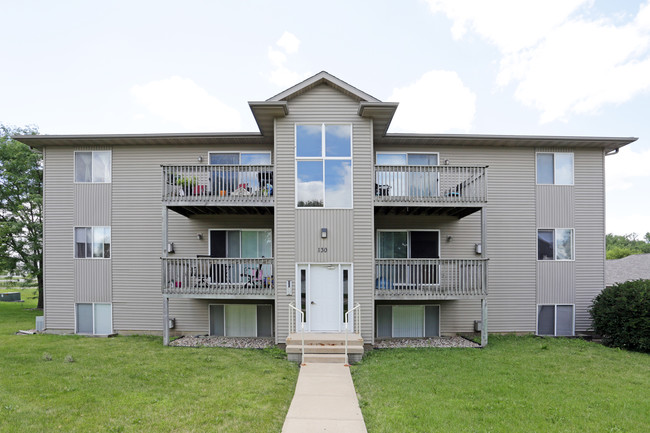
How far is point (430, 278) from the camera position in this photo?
9.59 meters

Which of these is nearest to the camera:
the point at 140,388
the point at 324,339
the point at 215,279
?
the point at 140,388

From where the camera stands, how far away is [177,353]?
8.52 m

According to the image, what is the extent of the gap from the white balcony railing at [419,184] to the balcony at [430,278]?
177 cm

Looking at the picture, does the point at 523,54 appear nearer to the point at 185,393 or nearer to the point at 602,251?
the point at 602,251

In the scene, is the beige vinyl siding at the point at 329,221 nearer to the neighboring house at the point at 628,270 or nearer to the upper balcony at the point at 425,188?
the upper balcony at the point at 425,188

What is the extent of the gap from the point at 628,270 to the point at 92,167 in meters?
23.9

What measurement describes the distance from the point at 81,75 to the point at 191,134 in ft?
42.0

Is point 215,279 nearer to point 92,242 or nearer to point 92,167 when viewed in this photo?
point 92,242

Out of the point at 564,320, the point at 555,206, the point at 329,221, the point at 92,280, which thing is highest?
the point at 555,206

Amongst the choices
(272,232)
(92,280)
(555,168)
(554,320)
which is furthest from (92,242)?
(555,168)

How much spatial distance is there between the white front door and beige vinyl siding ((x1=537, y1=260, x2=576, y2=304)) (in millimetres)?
6953

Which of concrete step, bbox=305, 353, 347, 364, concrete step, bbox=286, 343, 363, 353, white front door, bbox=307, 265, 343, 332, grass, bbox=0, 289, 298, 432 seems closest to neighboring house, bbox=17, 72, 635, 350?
white front door, bbox=307, 265, 343, 332

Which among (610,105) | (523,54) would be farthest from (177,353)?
(610,105)

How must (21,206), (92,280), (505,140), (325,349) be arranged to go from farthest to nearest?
(21,206) → (92,280) → (505,140) → (325,349)
